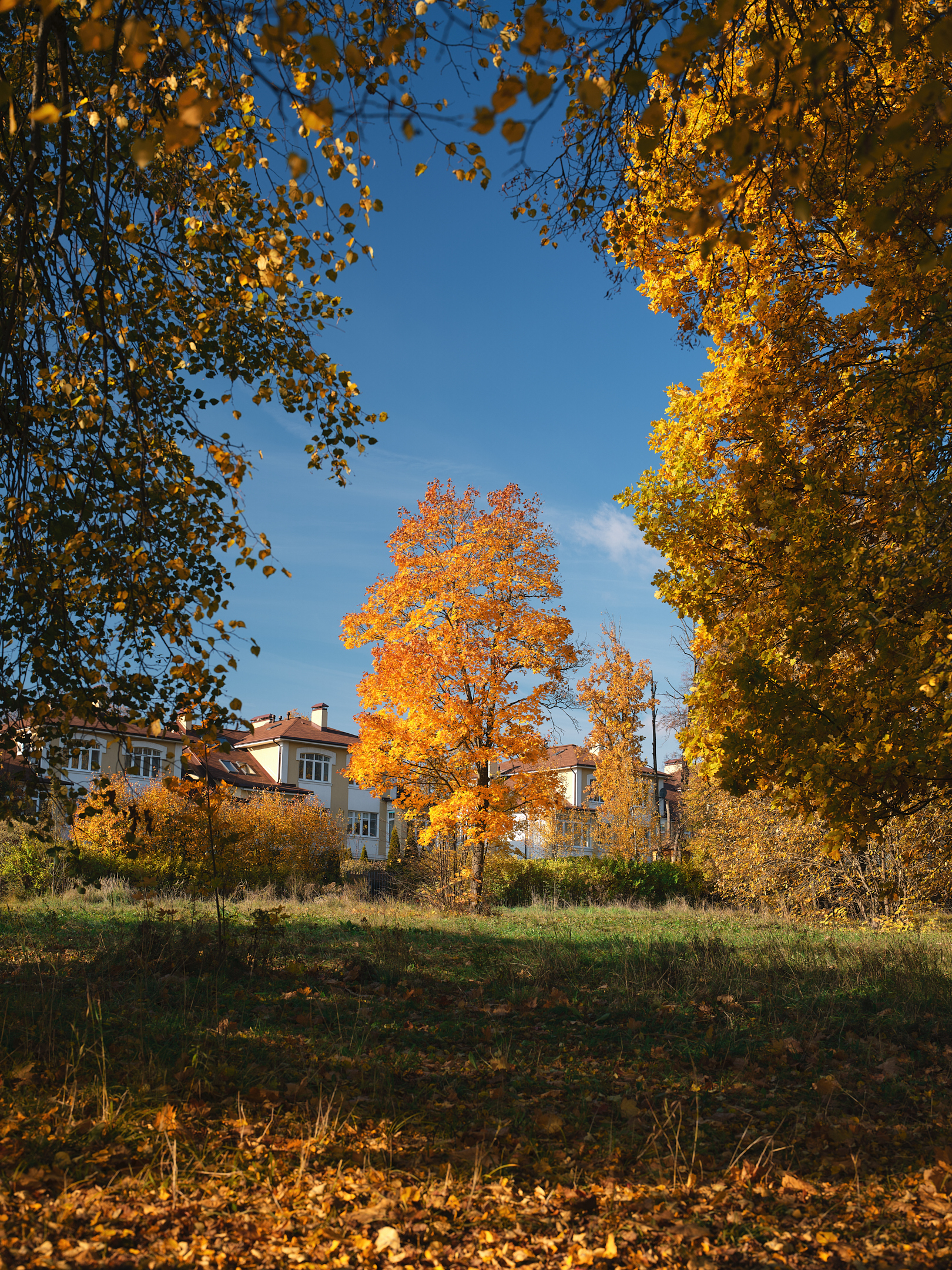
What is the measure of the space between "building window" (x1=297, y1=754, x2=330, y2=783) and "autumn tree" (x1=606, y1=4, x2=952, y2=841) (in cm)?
3412

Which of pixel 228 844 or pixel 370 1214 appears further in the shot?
pixel 228 844

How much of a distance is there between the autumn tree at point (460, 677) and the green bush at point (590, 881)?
4054 millimetres

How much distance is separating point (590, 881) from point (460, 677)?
7.86 m

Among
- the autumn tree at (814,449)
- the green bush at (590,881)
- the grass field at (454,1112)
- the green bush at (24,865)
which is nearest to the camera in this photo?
the grass field at (454,1112)

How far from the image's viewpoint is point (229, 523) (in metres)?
5.78

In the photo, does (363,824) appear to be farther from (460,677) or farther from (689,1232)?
(689,1232)

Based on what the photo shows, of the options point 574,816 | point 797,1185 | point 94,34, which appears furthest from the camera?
point 574,816

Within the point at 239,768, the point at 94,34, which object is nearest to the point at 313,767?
the point at 239,768

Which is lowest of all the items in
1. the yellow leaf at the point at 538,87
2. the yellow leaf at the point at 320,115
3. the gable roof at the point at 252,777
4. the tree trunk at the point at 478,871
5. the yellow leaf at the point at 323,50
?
the tree trunk at the point at 478,871

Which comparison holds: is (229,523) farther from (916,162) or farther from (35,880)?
(35,880)

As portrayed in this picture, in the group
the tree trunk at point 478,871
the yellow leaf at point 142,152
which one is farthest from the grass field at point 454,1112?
the tree trunk at point 478,871

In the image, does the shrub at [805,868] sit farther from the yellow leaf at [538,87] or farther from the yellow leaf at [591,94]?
the yellow leaf at [538,87]

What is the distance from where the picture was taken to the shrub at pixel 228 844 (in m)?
17.0

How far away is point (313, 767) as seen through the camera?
40.9 meters
